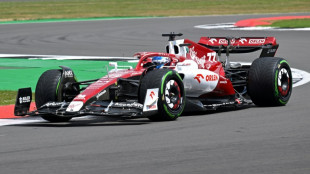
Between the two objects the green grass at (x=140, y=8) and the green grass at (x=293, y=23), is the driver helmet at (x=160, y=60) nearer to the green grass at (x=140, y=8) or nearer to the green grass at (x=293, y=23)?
the green grass at (x=293, y=23)

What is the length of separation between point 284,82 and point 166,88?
2.47m

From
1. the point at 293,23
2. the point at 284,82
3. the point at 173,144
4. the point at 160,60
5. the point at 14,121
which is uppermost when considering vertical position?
the point at 293,23

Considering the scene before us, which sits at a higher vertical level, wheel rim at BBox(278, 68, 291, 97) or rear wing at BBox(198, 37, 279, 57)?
rear wing at BBox(198, 37, 279, 57)

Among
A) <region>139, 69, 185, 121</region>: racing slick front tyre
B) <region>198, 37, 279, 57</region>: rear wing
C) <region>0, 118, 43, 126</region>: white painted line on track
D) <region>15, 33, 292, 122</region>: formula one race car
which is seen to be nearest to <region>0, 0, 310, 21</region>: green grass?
<region>198, 37, 279, 57</region>: rear wing

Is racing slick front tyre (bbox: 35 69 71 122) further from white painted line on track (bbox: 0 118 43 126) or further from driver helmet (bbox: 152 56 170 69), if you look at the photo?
driver helmet (bbox: 152 56 170 69)

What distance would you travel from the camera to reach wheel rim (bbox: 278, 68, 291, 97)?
12.0 metres

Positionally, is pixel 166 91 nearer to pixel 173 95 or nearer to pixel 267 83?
pixel 173 95

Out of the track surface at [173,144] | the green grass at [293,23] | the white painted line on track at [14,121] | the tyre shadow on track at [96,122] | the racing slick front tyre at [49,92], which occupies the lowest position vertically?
the track surface at [173,144]

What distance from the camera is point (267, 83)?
11820mm

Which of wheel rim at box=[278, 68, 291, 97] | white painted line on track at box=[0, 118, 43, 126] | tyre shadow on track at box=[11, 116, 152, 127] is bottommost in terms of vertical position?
tyre shadow on track at box=[11, 116, 152, 127]

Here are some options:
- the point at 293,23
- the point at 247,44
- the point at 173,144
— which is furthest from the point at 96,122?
the point at 293,23

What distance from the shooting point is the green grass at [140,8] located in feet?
Result: 168

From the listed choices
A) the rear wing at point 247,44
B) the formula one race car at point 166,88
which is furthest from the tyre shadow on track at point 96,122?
the rear wing at point 247,44

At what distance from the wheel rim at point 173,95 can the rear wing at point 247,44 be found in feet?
8.97
